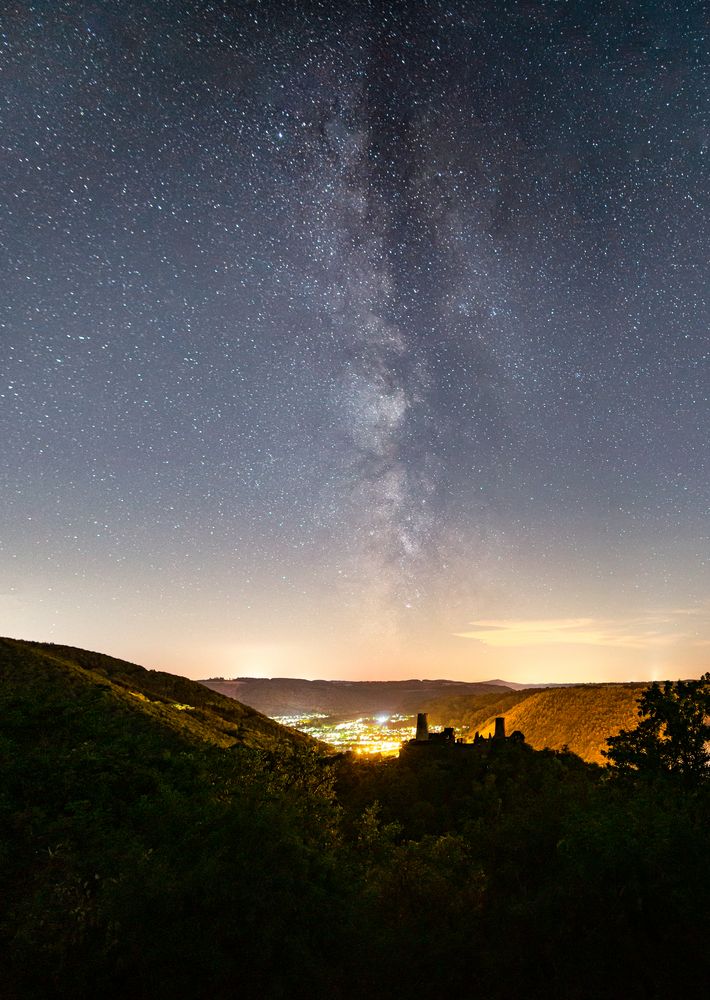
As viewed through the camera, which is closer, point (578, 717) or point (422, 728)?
point (422, 728)

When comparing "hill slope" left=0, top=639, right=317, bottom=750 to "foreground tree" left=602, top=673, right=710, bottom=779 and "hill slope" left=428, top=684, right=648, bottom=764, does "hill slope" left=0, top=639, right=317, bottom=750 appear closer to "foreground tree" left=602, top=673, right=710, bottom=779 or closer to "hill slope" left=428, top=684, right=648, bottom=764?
"foreground tree" left=602, top=673, right=710, bottom=779

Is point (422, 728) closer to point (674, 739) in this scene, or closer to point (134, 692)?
point (134, 692)

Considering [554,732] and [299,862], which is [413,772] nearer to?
[299,862]

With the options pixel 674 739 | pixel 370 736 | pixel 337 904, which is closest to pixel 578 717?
pixel 674 739

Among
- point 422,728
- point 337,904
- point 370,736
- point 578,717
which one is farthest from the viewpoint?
point 370,736

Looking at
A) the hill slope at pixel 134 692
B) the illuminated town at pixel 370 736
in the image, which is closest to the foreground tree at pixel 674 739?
the hill slope at pixel 134 692

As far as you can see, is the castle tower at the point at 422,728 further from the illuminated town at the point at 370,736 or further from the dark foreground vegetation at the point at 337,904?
the dark foreground vegetation at the point at 337,904
